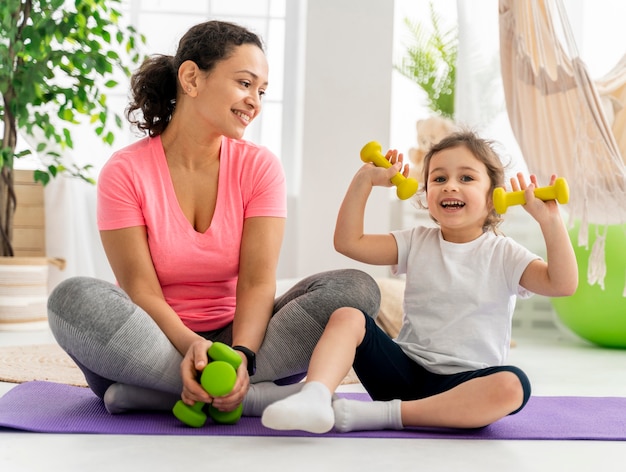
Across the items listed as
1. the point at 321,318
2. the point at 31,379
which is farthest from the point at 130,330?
the point at 31,379

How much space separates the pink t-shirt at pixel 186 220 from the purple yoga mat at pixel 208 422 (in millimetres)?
209

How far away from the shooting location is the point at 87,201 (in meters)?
3.48

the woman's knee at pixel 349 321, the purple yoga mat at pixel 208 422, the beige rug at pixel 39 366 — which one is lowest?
the beige rug at pixel 39 366

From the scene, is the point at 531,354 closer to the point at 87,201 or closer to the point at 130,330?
the point at 130,330

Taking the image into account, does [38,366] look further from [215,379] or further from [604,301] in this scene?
[604,301]

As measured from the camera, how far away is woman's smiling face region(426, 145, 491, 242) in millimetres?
1417

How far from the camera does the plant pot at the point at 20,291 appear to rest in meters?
2.81

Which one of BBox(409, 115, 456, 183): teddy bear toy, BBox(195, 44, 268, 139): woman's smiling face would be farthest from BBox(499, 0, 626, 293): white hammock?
BBox(195, 44, 268, 139): woman's smiling face

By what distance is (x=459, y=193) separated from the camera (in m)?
1.42

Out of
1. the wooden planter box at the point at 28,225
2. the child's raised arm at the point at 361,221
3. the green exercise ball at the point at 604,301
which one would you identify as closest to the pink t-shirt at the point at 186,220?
the child's raised arm at the point at 361,221

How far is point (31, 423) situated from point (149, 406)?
205mm

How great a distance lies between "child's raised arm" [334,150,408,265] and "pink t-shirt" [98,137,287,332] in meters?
0.13

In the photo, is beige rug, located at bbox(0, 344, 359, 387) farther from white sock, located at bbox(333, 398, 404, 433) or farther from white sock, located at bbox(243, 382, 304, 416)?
white sock, located at bbox(333, 398, 404, 433)

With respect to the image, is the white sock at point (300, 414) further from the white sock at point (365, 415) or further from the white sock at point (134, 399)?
the white sock at point (134, 399)
